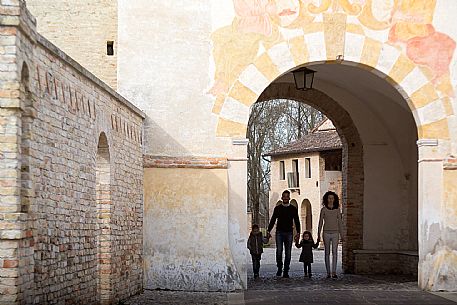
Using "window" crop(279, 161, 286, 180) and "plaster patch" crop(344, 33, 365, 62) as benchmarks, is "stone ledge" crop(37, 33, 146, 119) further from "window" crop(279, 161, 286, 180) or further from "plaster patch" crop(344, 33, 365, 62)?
A: "window" crop(279, 161, 286, 180)

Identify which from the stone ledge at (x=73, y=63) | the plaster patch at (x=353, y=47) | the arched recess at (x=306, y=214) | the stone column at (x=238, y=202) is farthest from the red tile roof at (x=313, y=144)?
the stone ledge at (x=73, y=63)

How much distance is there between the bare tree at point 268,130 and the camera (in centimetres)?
4000

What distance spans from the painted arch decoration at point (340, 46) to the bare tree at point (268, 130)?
922 inches

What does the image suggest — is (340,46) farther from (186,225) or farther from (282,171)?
(282,171)

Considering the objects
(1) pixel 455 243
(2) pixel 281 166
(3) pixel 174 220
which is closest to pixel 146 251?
(3) pixel 174 220

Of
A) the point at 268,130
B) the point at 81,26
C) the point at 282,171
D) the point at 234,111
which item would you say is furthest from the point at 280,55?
the point at 282,171

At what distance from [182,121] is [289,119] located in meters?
32.3

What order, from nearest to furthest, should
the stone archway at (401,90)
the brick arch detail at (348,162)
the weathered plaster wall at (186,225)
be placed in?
1. the weathered plaster wall at (186,225)
2. the stone archway at (401,90)
3. the brick arch detail at (348,162)

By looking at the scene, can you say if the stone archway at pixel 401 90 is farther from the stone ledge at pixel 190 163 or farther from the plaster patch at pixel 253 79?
the stone ledge at pixel 190 163

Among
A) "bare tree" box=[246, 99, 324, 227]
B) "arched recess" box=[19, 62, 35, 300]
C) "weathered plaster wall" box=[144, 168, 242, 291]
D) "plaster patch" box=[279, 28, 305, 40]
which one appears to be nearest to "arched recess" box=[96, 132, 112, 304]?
"weathered plaster wall" box=[144, 168, 242, 291]

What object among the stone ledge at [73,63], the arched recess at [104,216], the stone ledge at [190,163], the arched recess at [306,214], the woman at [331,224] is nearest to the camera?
the stone ledge at [73,63]

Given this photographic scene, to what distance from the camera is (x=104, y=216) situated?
1023 cm

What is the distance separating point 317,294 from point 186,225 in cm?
227

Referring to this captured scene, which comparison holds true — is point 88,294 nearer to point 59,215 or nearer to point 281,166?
point 59,215
